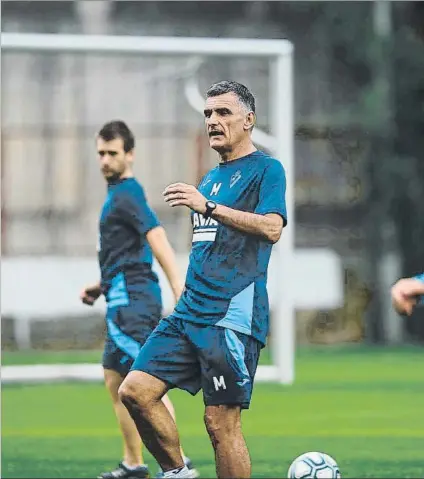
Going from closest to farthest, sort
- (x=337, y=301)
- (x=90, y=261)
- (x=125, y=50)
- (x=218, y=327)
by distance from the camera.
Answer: (x=218, y=327) < (x=125, y=50) < (x=90, y=261) < (x=337, y=301)

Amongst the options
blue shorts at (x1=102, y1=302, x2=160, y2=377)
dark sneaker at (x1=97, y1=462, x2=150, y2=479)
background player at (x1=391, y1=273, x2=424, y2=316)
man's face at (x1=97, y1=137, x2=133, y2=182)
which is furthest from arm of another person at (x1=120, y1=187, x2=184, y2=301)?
background player at (x1=391, y1=273, x2=424, y2=316)

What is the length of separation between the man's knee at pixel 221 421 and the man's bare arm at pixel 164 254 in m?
1.62

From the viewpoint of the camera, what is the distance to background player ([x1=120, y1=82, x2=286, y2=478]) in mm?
5922

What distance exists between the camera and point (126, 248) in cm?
786

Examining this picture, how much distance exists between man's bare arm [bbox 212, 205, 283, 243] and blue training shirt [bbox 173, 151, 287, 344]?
139 mm

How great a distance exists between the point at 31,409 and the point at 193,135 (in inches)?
526

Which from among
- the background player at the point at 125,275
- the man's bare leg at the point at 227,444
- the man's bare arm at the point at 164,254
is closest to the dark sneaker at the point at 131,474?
the background player at the point at 125,275

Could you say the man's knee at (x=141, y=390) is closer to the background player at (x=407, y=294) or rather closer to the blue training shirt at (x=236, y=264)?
the blue training shirt at (x=236, y=264)

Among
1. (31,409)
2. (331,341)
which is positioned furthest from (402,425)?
(331,341)

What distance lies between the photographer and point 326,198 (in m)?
27.1

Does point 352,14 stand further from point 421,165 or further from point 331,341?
point 331,341

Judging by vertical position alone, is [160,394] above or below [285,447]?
above

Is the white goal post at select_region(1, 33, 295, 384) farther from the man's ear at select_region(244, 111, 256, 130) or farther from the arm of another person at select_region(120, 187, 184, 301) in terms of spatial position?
the man's ear at select_region(244, 111, 256, 130)

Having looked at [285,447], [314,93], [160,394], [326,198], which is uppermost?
[314,93]
